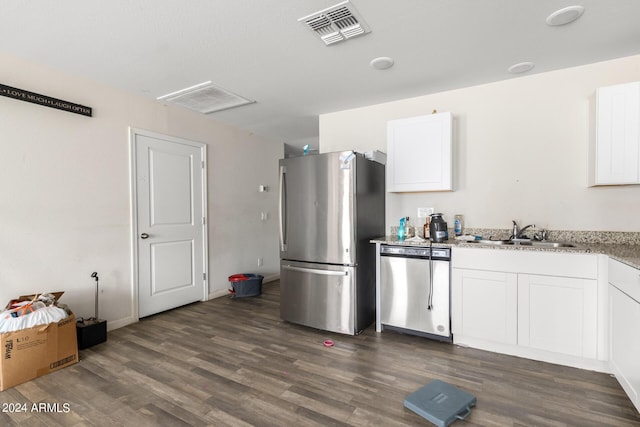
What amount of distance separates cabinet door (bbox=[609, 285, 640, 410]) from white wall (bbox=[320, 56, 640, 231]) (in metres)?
0.97

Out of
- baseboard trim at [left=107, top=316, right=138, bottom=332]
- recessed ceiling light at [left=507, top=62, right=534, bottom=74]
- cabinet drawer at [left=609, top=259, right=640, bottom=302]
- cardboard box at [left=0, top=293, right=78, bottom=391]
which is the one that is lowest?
baseboard trim at [left=107, top=316, right=138, bottom=332]

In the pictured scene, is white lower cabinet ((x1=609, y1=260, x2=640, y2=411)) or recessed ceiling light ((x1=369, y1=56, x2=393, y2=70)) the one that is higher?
recessed ceiling light ((x1=369, y1=56, x2=393, y2=70))

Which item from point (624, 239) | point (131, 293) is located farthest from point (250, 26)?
point (624, 239)

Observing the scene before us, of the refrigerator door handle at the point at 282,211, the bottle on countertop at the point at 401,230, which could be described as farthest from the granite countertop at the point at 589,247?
the refrigerator door handle at the point at 282,211

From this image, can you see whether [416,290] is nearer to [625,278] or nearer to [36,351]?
[625,278]

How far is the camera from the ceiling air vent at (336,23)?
1.94 metres

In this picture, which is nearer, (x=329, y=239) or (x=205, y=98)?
(x=329, y=239)

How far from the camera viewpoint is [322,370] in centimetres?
229

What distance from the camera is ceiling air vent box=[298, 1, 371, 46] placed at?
1937 mm

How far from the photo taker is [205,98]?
342 centimetres

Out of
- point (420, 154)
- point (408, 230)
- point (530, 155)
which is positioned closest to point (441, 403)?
point (408, 230)

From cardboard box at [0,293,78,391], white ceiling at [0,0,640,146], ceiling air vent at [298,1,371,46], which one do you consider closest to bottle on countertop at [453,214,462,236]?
white ceiling at [0,0,640,146]

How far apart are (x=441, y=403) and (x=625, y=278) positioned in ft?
4.35

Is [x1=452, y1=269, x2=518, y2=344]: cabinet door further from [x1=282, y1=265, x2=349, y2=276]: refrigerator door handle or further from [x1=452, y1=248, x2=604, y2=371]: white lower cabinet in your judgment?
[x1=282, y1=265, x2=349, y2=276]: refrigerator door handle
